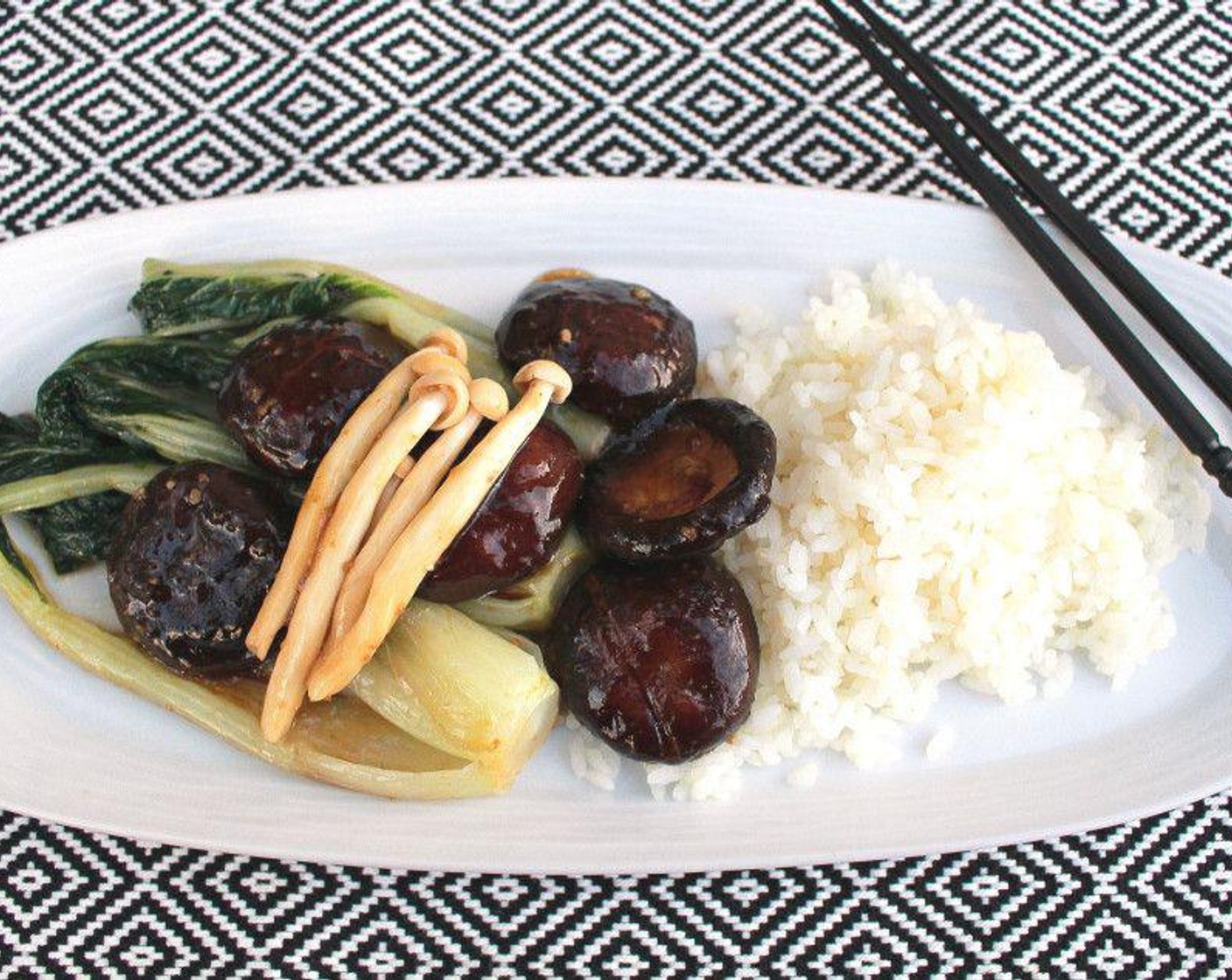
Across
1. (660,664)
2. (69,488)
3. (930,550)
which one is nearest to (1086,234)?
(930,550)

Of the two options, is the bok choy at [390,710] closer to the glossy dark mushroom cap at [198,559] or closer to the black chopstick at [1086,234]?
the glossy dark mushroom cap at [198,559]

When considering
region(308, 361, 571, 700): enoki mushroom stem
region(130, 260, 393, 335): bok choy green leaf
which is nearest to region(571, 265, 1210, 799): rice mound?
region(308, 361, 571, 700): enoki mushroom stem

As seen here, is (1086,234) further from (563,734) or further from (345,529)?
(345,529)

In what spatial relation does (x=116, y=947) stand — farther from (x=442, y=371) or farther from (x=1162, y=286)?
(x=1162, y=286)

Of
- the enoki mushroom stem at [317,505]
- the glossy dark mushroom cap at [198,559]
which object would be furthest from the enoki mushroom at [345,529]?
the glossy dark mushroom cap at [198,559]

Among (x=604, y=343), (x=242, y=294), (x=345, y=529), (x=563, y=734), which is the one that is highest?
(x=604, y=343)
